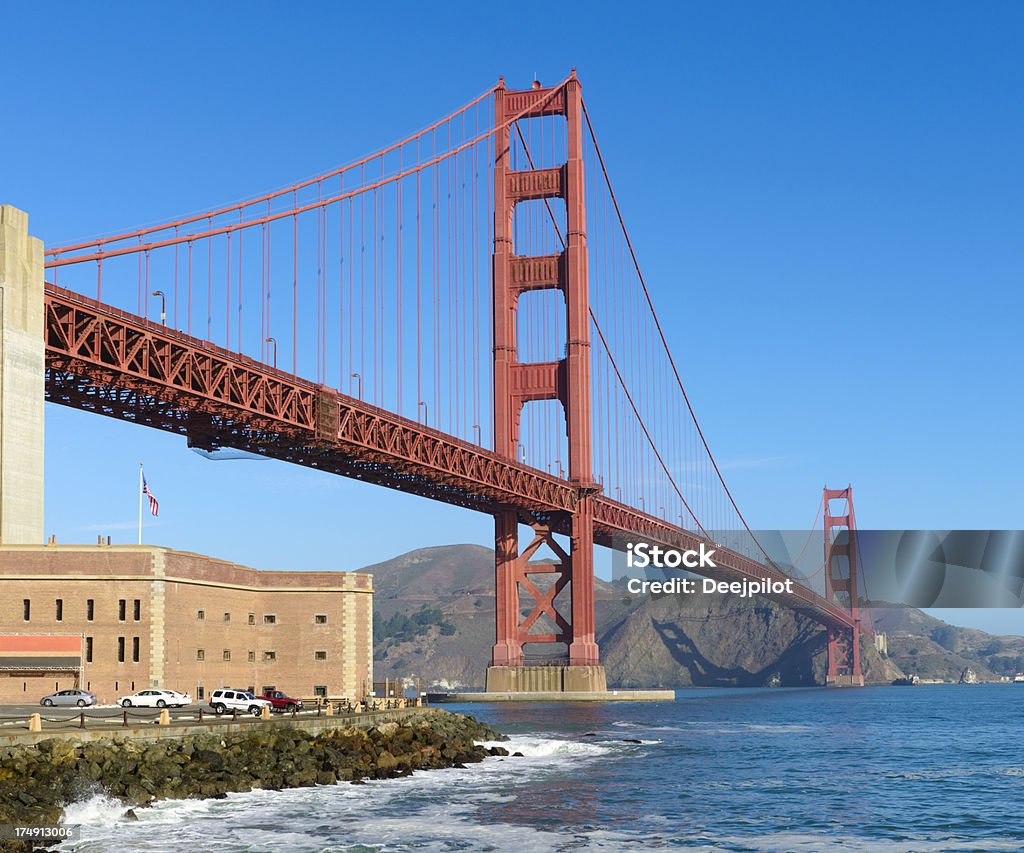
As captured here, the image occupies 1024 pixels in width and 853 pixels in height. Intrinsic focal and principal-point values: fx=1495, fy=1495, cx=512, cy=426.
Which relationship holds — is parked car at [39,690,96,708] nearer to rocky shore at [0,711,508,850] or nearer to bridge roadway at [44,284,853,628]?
rocky shore at [0,711,508,850]

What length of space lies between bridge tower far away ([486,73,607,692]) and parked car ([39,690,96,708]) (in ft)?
170

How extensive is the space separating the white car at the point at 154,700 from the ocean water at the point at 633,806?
1208 centimetres

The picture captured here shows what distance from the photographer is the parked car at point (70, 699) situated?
52.6m

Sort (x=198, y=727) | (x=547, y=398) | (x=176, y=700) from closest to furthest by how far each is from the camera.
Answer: (x=198, y=727), (x=176, y=700), (x=547, y=398)

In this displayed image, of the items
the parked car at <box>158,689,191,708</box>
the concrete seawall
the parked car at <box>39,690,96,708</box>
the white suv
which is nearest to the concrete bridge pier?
the parked car at <box>39,690,96,708</box>

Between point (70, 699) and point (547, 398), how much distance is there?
185 feet

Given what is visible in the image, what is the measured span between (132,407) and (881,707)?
80030 mm

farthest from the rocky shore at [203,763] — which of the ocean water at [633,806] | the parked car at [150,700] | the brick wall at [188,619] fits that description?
the brick wall at [188,619]

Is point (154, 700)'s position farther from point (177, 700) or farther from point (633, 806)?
point (633, 806)

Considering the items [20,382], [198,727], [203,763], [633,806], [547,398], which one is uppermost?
[547,398]

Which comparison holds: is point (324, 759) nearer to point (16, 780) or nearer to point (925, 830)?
point (16, 780)

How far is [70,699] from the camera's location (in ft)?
174

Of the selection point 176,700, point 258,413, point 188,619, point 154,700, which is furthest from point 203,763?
point 258,413

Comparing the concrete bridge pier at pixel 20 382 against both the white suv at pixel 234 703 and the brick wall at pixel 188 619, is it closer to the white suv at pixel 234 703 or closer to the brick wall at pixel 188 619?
the brick wall at pixel 188 619
